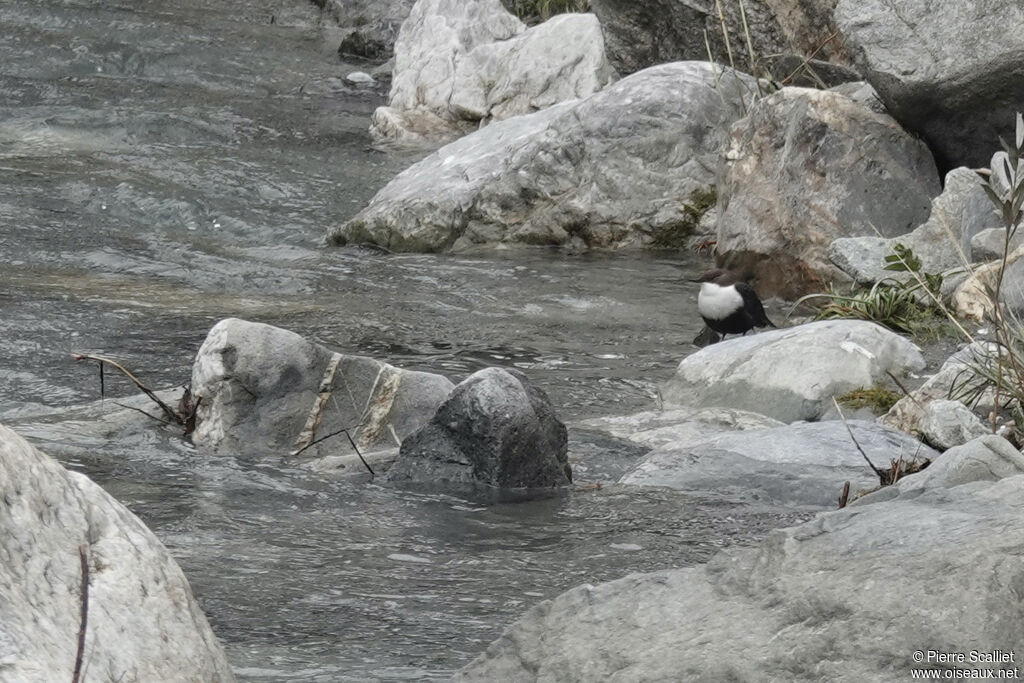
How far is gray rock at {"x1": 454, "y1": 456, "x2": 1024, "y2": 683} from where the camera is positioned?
263 cm

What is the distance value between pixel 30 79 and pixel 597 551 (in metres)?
11.3

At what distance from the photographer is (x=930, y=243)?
28.3ft

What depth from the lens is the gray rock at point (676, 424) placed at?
658 cm

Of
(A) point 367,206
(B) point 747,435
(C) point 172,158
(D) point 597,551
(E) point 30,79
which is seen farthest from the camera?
(E) point 30,79

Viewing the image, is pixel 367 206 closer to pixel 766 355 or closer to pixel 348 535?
pixel 766 355

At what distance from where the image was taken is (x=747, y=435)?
20.2 feet

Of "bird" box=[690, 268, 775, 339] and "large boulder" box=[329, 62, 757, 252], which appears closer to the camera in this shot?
"bird" box=[690, 268, 775, 339]

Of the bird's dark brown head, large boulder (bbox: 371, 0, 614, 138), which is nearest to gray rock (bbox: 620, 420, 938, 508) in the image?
the bird's dark brown head

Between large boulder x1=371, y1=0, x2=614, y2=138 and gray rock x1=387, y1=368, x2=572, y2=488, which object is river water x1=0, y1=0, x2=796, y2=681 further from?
large boulder x1=371, y1=0, x2=614, y2=138

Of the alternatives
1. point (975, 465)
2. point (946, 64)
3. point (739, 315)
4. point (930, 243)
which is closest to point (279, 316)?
point (739, 315)

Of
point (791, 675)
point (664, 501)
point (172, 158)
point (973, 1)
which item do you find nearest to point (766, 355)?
point (664, 501)

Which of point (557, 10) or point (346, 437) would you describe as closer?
point (346, 437)

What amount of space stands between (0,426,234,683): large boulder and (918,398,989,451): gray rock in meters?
3.58

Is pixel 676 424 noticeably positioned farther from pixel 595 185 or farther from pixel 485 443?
pixel 595 185
